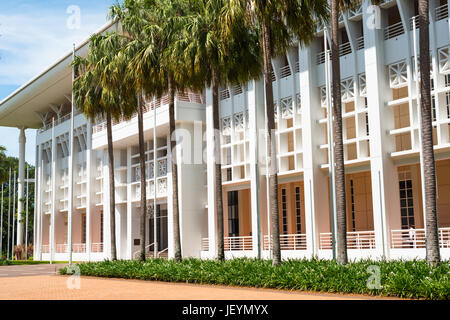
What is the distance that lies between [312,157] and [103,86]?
11.3m

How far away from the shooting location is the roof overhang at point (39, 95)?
47.8 meters

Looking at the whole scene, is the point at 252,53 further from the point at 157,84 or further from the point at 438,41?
the point at 438,41

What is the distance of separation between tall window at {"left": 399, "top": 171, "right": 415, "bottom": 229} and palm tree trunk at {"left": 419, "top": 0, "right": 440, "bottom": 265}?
16160 mm

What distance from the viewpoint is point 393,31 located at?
27578 mm

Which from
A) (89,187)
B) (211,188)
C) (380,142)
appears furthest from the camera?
(89,187)

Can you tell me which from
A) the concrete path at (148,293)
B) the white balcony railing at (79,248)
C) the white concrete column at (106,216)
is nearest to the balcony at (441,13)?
the concrete path at (148,293)

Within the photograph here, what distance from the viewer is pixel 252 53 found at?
23.7 meters

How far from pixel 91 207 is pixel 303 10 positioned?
3419 centimetres

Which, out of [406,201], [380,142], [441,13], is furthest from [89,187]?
[441,13]

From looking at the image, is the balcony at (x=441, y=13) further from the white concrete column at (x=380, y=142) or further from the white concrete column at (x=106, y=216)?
the white concrete column at (x=106, y=216)

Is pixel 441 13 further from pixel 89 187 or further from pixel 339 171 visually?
pixel 89 187

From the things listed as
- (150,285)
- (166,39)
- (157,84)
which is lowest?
(150,285)
